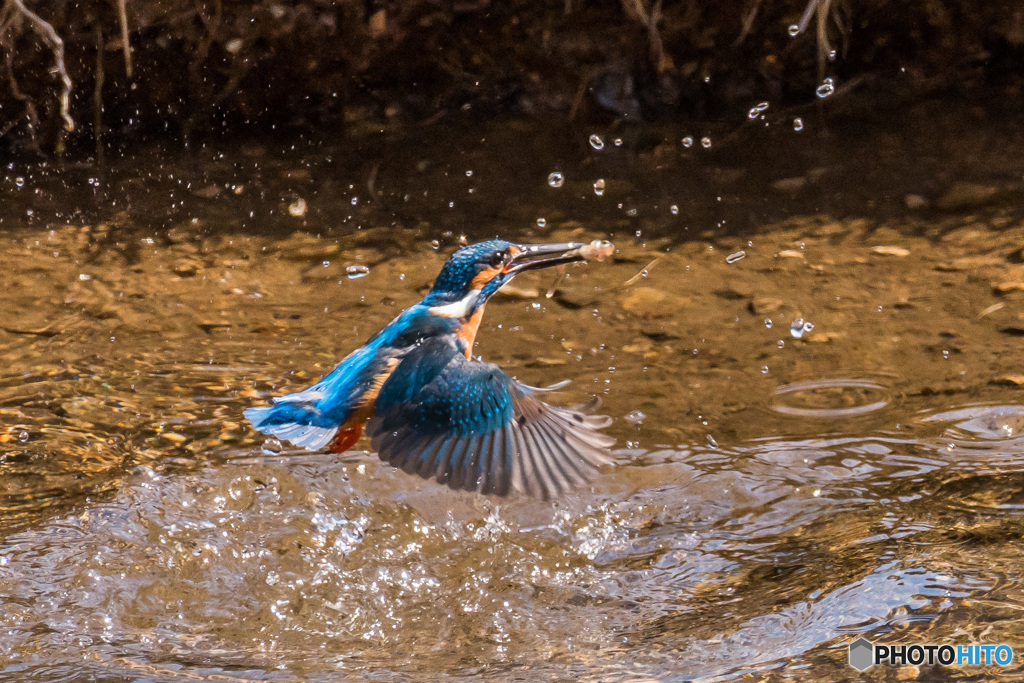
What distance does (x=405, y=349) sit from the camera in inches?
115

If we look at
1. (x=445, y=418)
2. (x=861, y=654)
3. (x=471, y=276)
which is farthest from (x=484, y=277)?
(x=861, y=654)

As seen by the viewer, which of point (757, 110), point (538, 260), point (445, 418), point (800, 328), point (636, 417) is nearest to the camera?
point (445, 418)

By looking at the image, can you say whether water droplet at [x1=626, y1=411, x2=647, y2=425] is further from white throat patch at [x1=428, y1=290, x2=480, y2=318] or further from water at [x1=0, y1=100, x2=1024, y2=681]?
white throat patch at [x1=428, y1=290, x2=480, y2=318]

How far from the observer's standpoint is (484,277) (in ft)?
10.3

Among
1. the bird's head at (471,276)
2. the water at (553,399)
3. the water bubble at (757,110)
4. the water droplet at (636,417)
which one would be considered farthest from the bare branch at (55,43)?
the water bubble at (757,110)

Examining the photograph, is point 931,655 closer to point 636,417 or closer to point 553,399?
point 636,417

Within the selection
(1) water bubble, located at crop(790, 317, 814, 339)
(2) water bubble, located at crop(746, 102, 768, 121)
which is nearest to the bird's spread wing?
(1) water bubble, located at crop(790, 317, 814, 339)

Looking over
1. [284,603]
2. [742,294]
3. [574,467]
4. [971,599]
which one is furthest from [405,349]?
[742,294]

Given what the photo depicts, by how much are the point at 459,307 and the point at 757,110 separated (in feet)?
10.9

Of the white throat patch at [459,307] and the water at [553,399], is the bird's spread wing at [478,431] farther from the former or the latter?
the water at [553,399]

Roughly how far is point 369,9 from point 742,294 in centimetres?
277

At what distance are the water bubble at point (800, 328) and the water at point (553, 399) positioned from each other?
3 cm

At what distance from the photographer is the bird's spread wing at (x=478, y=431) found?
2682 millimetres

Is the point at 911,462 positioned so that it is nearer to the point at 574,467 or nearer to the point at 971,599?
the point at 971,599
